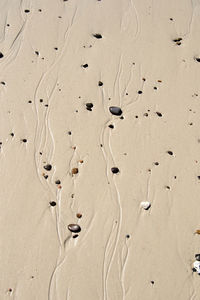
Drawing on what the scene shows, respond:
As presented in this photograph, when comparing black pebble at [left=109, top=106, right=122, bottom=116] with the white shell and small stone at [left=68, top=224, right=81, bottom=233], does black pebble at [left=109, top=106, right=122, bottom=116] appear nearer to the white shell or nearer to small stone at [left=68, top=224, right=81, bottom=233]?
the white shell

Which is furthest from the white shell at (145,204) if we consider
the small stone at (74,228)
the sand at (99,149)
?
the small stone at (74,228)

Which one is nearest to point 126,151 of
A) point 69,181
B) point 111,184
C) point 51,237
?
point 111,184

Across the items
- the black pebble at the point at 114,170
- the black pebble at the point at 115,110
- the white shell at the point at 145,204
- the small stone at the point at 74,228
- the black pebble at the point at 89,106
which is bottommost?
the small stone at the point at 74,228

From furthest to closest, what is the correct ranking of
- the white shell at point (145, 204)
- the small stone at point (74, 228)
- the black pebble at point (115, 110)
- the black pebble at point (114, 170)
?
the black pebble at point (115, 110), the black pebble at point (114, 170), the white shell at point (145, 204), the small stone at point (74, 228)

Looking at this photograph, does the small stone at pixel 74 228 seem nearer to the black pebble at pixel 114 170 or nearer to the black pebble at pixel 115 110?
the black pebble at pixel 114 170

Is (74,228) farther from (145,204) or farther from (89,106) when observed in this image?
(89,106)

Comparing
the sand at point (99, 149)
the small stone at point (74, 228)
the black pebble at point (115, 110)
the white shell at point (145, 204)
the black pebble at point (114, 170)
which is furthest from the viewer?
the black pebble at point (115, 110)

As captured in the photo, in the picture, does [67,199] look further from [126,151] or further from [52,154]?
[126,151]

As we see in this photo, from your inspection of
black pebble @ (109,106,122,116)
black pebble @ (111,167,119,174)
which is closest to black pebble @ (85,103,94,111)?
black pebble @ (109,106,122,116)

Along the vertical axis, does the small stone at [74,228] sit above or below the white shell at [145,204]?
below
